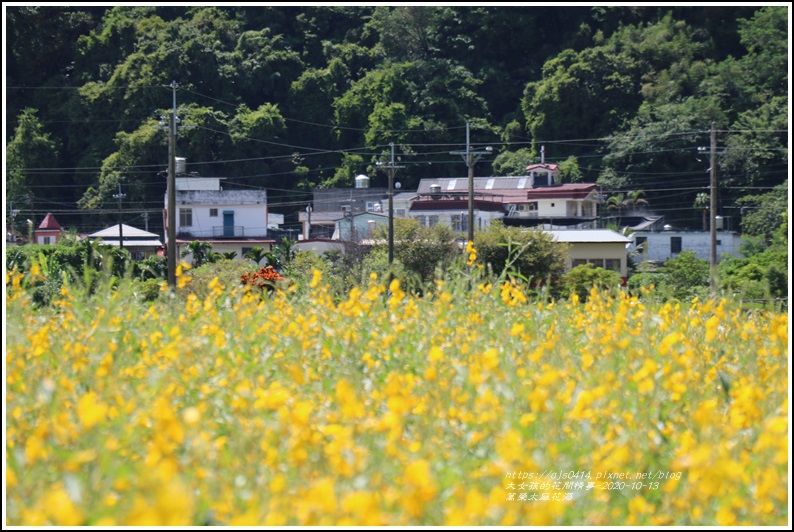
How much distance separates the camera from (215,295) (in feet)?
17.0

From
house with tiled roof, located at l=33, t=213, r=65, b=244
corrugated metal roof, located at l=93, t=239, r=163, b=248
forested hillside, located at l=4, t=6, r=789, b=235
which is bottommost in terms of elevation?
corrugated metal roof, located at l=93, t=239, r=163, b=248

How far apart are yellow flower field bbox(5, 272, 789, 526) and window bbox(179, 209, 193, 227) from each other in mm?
34781

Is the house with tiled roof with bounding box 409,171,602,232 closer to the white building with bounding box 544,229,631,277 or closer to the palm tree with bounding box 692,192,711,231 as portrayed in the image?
the palm tree with bounding box 692,192,711,231

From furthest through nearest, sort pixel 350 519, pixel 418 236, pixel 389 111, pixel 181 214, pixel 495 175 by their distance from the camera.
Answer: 1. pixel 495 175
2. pixel 389 111
3. pixel 181 214
4. pixel 418 236
5. pixel 350 519

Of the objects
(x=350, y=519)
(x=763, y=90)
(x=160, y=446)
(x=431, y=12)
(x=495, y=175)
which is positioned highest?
(x=431, y=12)

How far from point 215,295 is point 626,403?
7.94 feet

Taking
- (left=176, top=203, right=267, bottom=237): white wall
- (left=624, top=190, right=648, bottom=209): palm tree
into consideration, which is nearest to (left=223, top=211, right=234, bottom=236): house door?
(left=176, top=203, right=267, bottom=237): white wall

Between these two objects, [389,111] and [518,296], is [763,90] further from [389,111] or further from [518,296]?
[518,296]

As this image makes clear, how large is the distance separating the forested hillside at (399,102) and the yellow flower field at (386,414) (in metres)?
32.8

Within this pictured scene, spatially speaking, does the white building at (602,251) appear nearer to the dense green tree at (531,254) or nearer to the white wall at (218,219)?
the dense green tree at (531,254)

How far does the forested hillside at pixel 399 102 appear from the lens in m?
41.1

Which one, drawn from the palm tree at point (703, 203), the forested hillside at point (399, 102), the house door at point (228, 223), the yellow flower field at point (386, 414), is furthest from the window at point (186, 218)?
the yellow flower field at point (386, 414)

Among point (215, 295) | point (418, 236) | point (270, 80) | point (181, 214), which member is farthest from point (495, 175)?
point (215, 295)

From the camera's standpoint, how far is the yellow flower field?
2520mm
